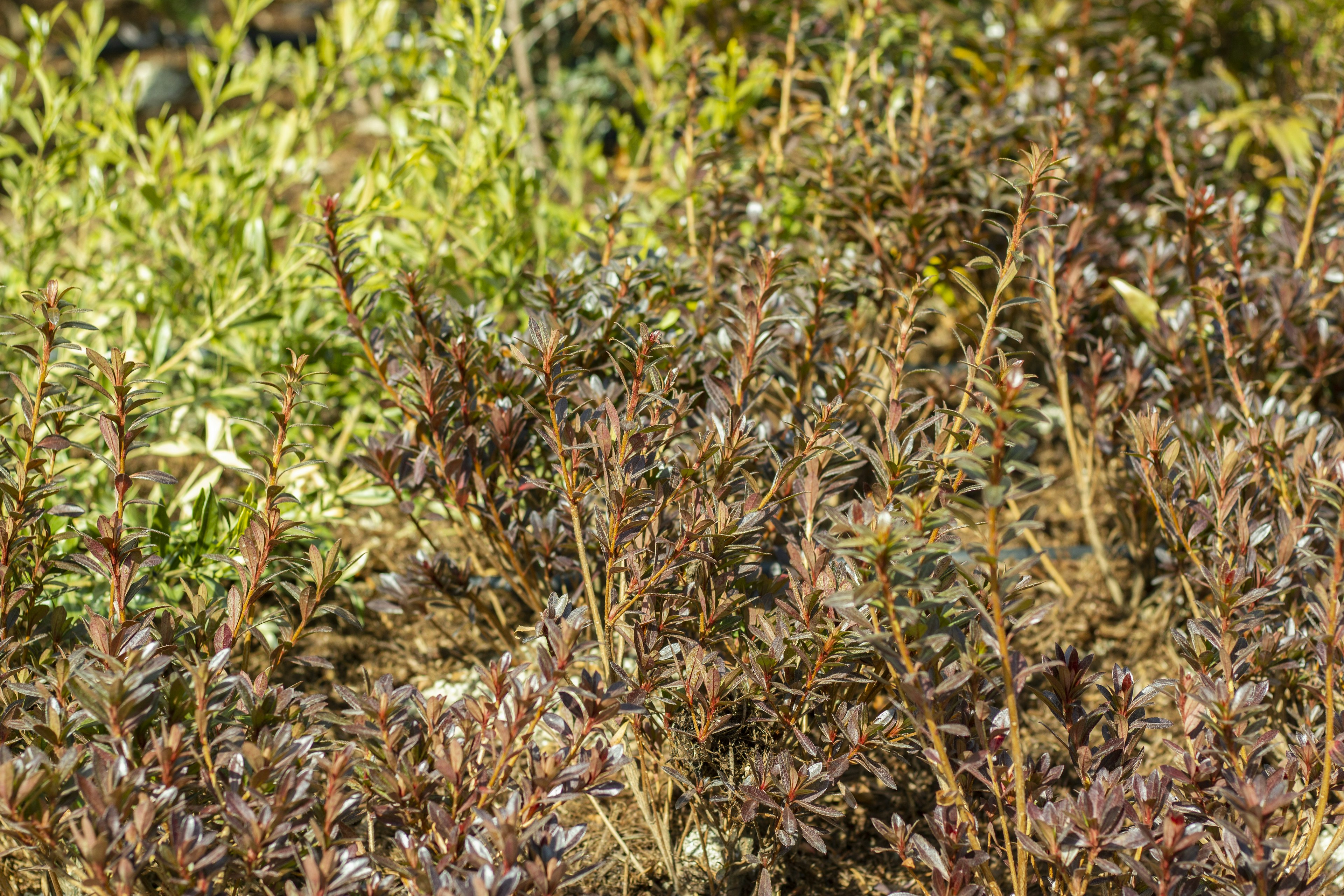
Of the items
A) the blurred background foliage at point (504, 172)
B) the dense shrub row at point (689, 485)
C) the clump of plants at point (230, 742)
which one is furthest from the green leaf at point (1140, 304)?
the clump of plants at point (230, 742)

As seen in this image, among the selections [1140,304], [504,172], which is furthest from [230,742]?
[1140,304]

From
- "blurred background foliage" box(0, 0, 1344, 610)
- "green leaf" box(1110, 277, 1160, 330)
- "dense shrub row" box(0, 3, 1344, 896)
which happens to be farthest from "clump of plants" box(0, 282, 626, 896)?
"green leaf" box(1110, 277, 1160, 330)

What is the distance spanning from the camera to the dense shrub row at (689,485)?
1.50 metres

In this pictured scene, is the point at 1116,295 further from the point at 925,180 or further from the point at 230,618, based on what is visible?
the point at 230,618

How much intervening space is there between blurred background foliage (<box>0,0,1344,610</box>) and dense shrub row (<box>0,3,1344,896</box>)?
3 centimetres

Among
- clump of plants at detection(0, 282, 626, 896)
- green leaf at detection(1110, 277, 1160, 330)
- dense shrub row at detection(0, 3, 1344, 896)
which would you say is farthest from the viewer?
green leaf at detection(1110, 277, 1160, 330)

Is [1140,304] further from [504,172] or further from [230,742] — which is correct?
[230,742]

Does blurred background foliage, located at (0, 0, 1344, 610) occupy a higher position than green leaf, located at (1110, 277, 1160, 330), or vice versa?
blurred background foliage, located at (0, 0, 1344, 610)

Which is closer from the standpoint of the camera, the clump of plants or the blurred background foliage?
the clump of plants

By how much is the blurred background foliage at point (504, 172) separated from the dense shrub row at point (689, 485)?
0.03 m

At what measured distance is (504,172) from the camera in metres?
3.19

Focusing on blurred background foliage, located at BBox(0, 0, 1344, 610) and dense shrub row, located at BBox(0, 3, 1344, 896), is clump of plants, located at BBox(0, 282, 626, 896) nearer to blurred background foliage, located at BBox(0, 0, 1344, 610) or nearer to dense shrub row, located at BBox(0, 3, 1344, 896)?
dense shrub row, located at BBox(0, 3, 1344, 896)

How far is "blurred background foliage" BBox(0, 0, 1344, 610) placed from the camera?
9.29ft

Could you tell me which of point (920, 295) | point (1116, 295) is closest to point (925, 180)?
point (1116, 295)
